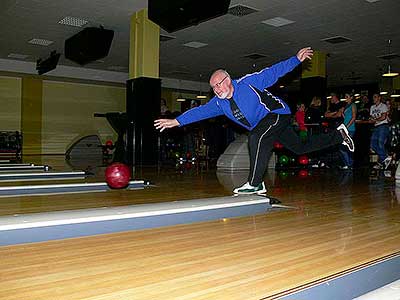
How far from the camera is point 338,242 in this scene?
1.75 m


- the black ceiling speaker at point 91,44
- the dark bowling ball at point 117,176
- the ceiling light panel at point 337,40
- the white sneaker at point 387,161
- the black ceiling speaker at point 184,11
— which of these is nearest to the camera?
the dark bowling ball at point 117,176

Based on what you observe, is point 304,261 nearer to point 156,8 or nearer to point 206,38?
point 156,8

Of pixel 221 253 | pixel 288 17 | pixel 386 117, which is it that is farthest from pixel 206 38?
pixel 221 253

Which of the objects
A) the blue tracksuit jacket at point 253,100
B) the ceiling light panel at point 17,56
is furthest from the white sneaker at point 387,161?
the ceiling light panel at point 17,56

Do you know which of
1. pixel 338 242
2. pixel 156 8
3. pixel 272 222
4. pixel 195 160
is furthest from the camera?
pixel 195 160

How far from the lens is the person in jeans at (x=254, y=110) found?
270 cm

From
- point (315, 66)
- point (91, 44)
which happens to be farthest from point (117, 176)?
point (315, 66)

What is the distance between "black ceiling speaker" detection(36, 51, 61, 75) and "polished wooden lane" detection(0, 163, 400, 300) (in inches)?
380

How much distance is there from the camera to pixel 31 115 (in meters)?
13.2

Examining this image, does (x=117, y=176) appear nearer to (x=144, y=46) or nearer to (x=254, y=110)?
(x=254, y=110)

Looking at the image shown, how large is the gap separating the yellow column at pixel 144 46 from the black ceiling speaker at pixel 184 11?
1525 mm

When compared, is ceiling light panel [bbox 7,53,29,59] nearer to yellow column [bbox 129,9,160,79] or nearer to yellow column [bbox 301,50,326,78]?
yellow column [bbox 129,9,160,79]

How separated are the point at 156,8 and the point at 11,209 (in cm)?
412

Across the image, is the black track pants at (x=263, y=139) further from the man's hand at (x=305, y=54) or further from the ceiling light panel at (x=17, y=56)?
the ceiling light panel at (x=17, y=56)
